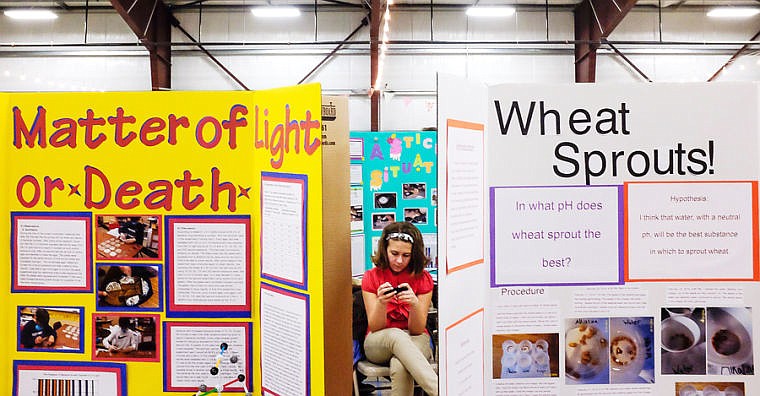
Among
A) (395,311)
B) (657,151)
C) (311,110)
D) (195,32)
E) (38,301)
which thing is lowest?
(395,311)

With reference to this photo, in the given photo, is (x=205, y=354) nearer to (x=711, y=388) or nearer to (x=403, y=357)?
(x=403, y=357)

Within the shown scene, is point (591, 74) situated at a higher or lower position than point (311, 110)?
higher

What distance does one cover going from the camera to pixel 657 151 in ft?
6.73

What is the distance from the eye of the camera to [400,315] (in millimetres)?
3832

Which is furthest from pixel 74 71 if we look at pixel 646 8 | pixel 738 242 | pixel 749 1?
pixel 749 1

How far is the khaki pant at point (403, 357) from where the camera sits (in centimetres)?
355

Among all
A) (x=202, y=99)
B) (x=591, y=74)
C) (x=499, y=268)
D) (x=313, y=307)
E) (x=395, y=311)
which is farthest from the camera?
(x=591, y=74)

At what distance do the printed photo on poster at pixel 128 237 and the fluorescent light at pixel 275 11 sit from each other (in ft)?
20.7

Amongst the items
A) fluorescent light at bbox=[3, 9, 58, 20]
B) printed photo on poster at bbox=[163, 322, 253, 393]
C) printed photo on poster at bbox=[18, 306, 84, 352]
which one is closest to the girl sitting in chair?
printed photo on poster at bbox=[163, 322, 253, 393]

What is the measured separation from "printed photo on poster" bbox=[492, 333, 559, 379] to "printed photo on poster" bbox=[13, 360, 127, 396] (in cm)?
163

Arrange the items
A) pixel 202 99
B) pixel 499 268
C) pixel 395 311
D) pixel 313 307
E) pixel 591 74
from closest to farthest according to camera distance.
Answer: pixel 499 268 < pixel 313 307 < pixel 202 99 < pixel 395 311 < pixel 591 74

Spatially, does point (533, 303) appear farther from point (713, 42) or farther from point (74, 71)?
point (74, 71)

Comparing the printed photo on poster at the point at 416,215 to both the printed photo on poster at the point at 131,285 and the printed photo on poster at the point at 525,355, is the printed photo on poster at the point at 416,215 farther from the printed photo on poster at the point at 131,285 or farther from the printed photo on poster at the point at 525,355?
the printed photo on poster at the point at 525,355

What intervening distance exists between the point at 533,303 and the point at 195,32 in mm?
7809
